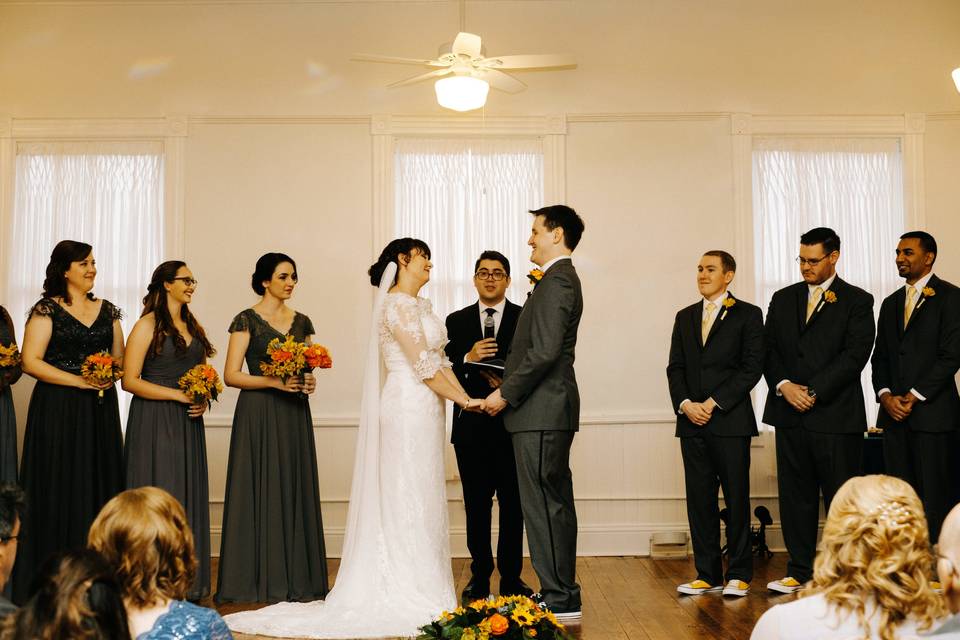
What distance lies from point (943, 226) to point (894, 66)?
1.27 meters

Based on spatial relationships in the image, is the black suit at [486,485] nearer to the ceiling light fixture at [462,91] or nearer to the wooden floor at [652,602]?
the wooden floor at [652,602]

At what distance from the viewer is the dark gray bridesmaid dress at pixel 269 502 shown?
197 inches

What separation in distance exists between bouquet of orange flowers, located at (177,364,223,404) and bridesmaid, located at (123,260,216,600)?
4cm

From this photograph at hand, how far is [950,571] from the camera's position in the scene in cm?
175

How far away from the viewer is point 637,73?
23.1 ft

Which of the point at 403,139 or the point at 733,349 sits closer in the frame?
the point at 733,349

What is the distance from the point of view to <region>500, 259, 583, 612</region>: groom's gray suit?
4504mm

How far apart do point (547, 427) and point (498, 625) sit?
1.45 metres

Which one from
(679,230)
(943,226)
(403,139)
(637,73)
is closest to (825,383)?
(679,230)

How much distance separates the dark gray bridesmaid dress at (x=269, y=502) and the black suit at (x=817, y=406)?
2.70 meters

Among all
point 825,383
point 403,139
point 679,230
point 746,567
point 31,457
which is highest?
point 403,139

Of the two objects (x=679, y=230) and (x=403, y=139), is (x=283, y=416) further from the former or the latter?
(x=679, y=230)

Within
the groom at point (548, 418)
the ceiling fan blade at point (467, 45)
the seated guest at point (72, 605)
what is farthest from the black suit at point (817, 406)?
the seated guest at point (72, 605)

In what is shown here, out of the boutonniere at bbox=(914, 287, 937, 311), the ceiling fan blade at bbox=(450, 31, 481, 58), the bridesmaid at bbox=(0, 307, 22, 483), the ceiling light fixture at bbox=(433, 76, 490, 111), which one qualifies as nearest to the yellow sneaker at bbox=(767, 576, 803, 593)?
the boutonniere at bbox=(914, 287, 937, 311)
